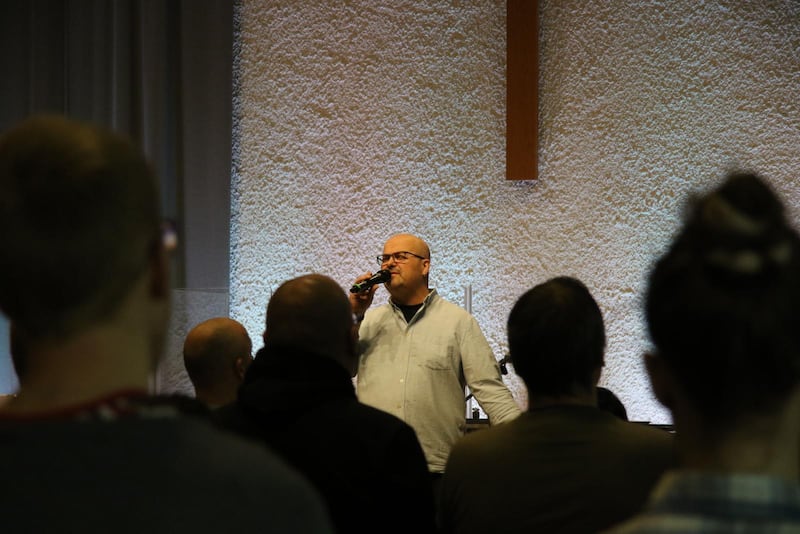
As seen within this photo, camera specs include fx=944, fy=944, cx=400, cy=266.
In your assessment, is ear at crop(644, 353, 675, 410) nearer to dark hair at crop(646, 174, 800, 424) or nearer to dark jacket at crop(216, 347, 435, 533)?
dark hair at crop(646, 174, 800, 424)

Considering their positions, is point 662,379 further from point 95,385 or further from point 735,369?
point 95,385

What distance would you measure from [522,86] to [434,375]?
5.20 ft

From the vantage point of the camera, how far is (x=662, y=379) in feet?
3.09

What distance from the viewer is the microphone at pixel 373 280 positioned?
12.9 ft

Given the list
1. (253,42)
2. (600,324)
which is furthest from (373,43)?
(600,324)

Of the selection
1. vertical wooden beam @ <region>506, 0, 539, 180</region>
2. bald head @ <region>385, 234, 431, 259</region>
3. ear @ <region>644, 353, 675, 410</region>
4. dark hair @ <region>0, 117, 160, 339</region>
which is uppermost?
vertical wooden beam @ <region>506, 0, 539, 180</region>

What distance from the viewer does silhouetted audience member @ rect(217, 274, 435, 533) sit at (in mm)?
1828

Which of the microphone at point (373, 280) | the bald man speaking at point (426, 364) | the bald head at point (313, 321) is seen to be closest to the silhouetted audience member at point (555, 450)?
the bald head at point (313, 321)

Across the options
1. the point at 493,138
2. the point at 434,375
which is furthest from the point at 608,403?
the point at 493,138

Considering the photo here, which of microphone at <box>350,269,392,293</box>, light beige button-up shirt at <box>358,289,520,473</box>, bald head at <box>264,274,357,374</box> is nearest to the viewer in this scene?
bald head at <box>264,274,357,374</box>

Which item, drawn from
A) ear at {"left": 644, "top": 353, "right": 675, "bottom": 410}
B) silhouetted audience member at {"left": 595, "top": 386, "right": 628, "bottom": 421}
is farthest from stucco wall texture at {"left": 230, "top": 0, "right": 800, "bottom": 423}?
ear at {"left": 644, "top": 353, "right": 675, "bottom": 410}

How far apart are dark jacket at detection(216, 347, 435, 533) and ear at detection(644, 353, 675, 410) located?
88 cm

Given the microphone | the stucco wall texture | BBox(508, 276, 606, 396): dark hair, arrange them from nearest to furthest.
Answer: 1. BBox(508, 276, 606, 396): dark hair
2. the microphone
3. the stucco wall texture

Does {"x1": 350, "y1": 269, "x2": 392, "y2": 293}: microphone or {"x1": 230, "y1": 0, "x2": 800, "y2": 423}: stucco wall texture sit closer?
{"x1": 350, "y1": 269, "x2": 392, "y2": 293}: microphone
